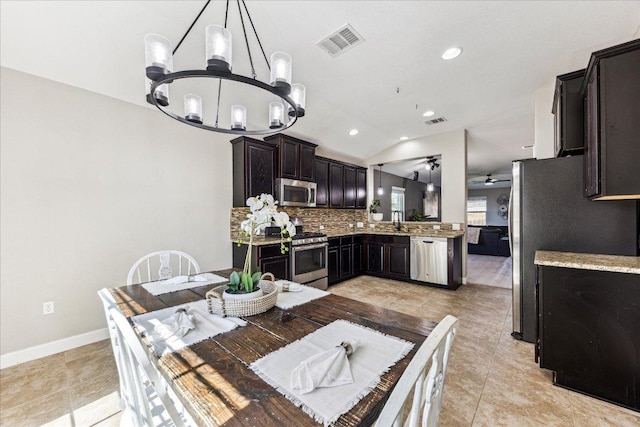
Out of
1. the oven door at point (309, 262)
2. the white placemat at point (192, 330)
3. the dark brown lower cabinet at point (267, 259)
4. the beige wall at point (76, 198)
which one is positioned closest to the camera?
the white placemat at point (192, 330)

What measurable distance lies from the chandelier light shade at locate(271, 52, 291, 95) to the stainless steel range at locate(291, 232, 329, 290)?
8.39ft

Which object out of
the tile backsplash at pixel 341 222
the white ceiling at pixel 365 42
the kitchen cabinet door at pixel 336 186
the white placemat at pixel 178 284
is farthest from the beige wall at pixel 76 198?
the kitchen cabinet door at pixel 336 186

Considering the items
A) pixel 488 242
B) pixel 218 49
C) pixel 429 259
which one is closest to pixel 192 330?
pixel 218 49

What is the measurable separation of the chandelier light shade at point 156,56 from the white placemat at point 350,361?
1359 mm

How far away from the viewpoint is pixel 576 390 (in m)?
1.80

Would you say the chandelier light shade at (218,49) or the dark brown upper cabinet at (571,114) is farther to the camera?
the dark brown upper cabinet at (571,114)

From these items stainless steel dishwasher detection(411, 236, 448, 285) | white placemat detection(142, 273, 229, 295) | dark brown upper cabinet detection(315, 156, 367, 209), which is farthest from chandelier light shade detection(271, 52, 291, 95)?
stainless steel dishwasher detection(411, 236, 448, 285)

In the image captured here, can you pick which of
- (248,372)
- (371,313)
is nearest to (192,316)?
(248,372)

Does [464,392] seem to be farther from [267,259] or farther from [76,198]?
[76,198]

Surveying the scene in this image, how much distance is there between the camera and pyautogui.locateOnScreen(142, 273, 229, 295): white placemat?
67.6 inches

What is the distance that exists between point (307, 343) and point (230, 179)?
10.2ft

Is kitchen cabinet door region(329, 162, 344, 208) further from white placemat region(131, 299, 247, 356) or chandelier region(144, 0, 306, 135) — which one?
white placemat region(131, 299, 247, 356)

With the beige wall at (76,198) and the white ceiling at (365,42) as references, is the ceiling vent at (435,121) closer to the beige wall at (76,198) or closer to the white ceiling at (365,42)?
the white ceiling at (365,42)

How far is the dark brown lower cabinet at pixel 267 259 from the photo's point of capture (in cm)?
327
